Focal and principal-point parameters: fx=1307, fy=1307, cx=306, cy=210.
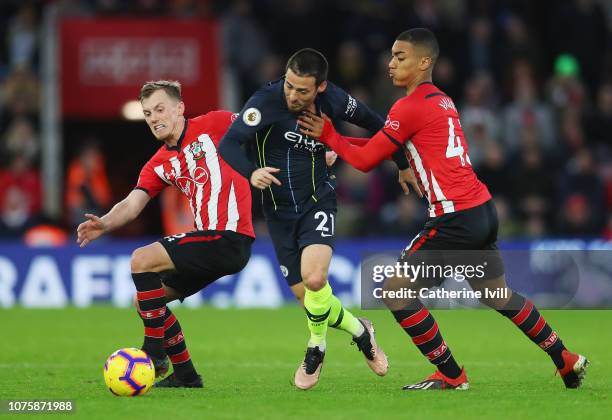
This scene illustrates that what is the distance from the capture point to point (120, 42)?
1769cm

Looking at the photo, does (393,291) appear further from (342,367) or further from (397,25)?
(397,25)

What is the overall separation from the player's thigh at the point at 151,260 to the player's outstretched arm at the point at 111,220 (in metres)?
0.29

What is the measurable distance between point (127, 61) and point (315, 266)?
972 cm

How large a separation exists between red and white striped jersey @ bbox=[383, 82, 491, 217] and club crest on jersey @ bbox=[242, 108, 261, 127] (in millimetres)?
899

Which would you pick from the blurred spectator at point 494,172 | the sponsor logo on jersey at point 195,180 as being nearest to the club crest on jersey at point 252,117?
the sponsor logo on jersey at point 195,180

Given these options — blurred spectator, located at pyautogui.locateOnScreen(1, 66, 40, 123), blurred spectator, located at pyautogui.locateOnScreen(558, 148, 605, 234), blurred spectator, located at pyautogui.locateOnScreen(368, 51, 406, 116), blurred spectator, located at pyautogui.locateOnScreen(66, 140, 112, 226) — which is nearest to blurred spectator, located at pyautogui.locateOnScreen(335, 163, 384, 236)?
blurred spectator, located at pyautogui.locateOnScreen(368, 51, 406, 116)

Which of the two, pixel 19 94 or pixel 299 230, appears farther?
pixel 19 94

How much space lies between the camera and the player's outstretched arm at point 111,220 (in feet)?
27.4

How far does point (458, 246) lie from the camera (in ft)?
27.0

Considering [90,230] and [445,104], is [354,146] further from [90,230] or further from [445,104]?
[90,230]

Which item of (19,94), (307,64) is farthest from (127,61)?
(307,64)

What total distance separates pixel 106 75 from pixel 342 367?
8.62 metres

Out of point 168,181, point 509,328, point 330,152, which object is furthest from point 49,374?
point 509,328

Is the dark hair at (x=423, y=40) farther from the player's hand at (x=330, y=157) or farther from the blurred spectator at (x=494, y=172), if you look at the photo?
the blurred spectator at (x=494, y=172)
